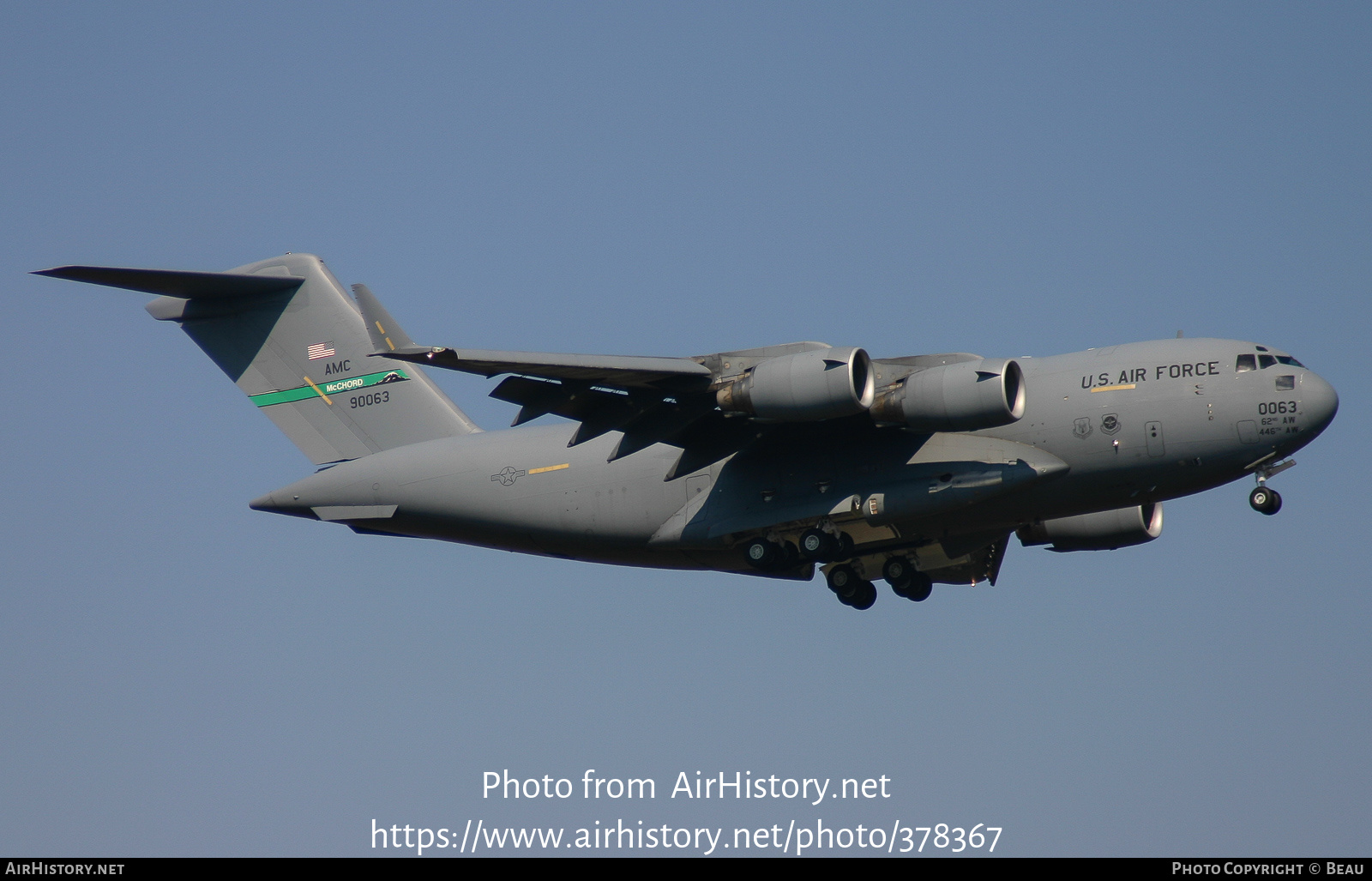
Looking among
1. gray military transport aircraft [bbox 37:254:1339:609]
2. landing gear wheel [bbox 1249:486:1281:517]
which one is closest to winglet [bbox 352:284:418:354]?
gray military transport aircraft [bbox 37:254:1339:609]

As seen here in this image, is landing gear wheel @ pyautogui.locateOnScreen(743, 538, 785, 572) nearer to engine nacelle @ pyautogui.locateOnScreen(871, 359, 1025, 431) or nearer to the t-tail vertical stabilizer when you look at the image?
engine nacelle @ pyautogui.locateOnScreen(871, 359, 1025, 431)

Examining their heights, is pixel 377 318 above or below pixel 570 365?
above

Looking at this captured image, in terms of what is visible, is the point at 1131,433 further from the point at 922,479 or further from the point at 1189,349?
the point at 922,479

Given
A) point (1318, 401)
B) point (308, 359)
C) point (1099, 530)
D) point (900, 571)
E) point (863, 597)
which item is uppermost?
point (308, 359)

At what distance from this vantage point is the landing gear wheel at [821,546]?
1508cm

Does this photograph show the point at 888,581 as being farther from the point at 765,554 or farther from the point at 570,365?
the point at 570,365

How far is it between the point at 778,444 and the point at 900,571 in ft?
6.86

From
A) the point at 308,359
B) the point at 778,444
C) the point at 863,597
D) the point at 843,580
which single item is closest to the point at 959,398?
the point at 778,444

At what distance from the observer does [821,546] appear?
49.5ft

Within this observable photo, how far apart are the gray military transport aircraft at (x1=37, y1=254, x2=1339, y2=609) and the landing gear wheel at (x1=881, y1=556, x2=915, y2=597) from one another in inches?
0.8

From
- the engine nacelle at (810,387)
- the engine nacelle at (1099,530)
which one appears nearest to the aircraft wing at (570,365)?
the engine nacelle at (810,387)

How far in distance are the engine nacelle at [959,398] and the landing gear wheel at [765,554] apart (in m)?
2.04

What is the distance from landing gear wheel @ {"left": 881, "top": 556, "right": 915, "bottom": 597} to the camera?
16219 mm
